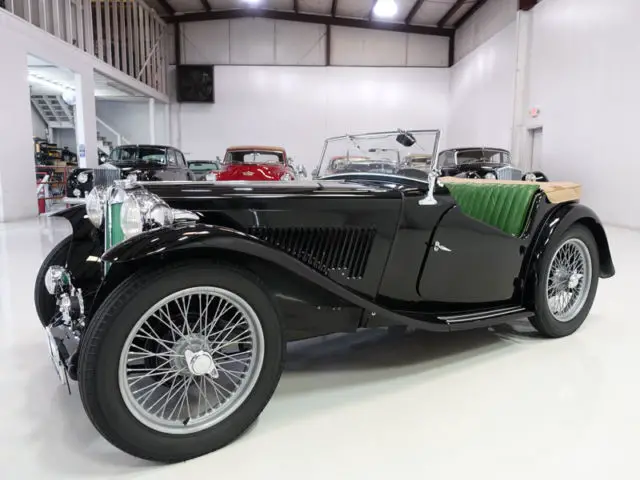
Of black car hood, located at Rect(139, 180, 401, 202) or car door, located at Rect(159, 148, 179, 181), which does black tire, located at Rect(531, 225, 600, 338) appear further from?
car door, located at Rect(159, 148, 179, 181)

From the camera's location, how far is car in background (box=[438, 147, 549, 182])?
945 centimetres

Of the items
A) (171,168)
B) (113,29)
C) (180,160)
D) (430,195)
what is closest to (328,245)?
(430,195)

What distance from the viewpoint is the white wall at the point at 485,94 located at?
1427 cm

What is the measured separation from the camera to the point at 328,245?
2.31 metres

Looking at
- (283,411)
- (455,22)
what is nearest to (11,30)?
(283,411)

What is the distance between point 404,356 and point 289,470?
1.29 m

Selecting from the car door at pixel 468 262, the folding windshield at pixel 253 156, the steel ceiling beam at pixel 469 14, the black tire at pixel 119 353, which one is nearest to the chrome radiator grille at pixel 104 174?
the folding windshield at pixel 253 156

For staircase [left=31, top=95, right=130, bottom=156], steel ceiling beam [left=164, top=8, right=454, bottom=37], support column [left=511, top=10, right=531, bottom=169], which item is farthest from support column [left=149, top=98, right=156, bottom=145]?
support column [left=511, top=10, right=531, bottom=169]

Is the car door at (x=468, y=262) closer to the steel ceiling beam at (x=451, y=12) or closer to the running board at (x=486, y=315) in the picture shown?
the running board at (x=486, y=315)

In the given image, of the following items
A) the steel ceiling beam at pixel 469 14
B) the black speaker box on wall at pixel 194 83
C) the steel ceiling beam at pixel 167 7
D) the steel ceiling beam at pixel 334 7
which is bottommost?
the black speaker box on wall at pixel 194 83

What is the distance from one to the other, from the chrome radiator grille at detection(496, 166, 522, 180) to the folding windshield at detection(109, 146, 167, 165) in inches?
288

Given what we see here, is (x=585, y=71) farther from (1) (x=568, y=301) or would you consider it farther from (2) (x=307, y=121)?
(2) (x=307, y=121)

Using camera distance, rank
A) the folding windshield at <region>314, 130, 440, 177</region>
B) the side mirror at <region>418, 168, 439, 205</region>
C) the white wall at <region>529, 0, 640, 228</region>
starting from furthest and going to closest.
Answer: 1. the white wall at <region>529, 0, 640, 228</region>
2. the folding windshield at <region>314, 130, 440, 177</region>
3. the side mirror at <region>418, 168, 439, 205</region>

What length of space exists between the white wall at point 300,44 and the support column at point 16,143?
1059cm
